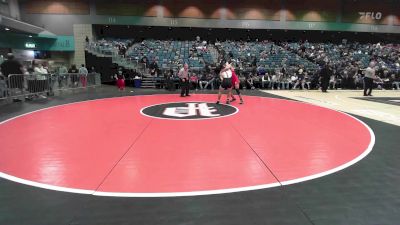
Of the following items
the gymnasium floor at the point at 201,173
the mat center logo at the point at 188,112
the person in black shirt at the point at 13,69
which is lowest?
the gymnasium floor at the point at 201,173

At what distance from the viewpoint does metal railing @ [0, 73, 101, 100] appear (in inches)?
422

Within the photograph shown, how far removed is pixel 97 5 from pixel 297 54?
18644mm

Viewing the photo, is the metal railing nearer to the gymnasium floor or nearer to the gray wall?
the gymnasium floor

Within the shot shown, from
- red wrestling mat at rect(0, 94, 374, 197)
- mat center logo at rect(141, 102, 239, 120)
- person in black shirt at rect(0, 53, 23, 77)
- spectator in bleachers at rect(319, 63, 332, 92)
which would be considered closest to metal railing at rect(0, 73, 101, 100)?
person in black shirt at rect(0, 53, 23, 77)

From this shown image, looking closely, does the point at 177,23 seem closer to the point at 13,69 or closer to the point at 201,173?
the point at 13,69

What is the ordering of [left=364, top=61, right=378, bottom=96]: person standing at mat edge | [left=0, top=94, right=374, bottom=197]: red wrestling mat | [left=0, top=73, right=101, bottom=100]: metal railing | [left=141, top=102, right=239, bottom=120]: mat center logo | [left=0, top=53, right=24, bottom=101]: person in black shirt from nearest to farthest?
[left=0, top=94, right=374, bottom=197]: red wrestling mat, [left=141, top=102, right=239, bottom=120]: mat center logo, [left=0, top=73, right=101, bottom=100]: metal railing, [left=0, top=53, right=24, bottom=101]: person in black shirt, [left=364, top=61, right=378, bottom=96]: person standing at mat edge

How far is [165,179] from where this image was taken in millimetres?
3676

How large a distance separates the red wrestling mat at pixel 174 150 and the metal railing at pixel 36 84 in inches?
138

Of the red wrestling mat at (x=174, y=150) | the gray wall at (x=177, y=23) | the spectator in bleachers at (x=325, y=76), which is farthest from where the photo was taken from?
the gray wall at (x=177, y=23)

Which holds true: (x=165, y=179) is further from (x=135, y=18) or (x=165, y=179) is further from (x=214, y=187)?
(x=135, y=18)

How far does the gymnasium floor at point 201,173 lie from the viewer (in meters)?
2.85

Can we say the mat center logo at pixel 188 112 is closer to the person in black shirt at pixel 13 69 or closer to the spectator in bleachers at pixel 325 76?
the person in black shirt at pixel 13 69

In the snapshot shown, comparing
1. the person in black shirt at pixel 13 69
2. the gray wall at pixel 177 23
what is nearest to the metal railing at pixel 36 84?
the person in black shirt at pixel 13 69

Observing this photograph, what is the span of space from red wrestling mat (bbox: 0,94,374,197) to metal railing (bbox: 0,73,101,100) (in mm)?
3509
